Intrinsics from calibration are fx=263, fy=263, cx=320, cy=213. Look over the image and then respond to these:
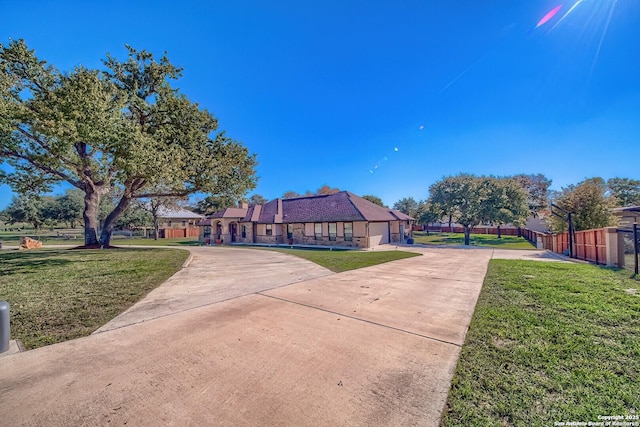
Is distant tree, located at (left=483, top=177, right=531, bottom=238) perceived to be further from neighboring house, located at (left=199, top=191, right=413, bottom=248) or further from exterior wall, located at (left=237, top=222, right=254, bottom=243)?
exterior wall, located at (left=237, top=222, right=254, bottom=243)

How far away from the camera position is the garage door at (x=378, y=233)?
2380 cm

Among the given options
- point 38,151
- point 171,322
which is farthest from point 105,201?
point 171,322

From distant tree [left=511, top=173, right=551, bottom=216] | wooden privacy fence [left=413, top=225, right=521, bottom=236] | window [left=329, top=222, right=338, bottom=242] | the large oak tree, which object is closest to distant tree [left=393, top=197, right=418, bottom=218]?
wooden privacy fence [left=413, top=225, right=521, bottom=236]

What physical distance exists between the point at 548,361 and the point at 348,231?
20.6m

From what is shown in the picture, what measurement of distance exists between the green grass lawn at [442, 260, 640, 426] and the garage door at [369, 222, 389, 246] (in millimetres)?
17306

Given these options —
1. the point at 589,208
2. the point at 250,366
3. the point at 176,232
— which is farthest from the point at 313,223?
the point at 176,232

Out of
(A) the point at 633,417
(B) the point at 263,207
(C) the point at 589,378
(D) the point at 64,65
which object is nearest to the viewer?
(A) the point at 633,417

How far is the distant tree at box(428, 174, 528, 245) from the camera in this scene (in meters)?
26.8

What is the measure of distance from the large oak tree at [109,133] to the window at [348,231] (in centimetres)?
957

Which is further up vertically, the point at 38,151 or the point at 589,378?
the point at 38,151

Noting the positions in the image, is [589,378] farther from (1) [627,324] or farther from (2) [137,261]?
(2) [137,261]

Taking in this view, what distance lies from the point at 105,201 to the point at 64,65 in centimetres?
3812

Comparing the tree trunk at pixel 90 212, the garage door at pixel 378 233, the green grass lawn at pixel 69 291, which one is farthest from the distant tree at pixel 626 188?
the tree trunk at pixel 90 212

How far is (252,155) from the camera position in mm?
18422
